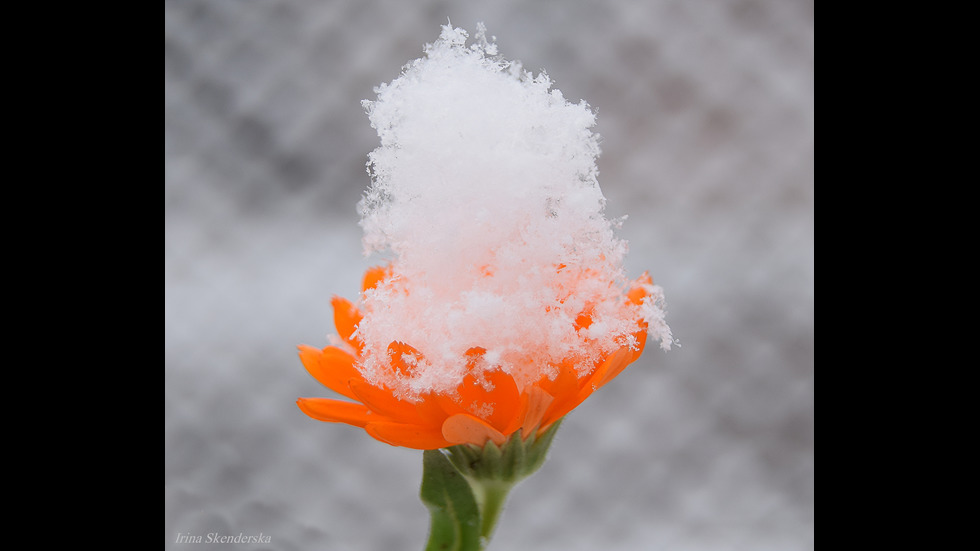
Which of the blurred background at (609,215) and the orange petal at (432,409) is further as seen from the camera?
the blurred background at (609,215)

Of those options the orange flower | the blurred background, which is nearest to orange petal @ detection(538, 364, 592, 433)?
the orange flower

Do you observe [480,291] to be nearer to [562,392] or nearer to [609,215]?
[562,392]

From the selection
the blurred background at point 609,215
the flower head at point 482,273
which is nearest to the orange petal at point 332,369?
the flower head at point 482,273

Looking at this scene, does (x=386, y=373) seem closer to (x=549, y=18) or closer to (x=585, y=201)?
(x=585, y=201)

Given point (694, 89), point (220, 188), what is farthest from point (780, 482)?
point (220, 188)

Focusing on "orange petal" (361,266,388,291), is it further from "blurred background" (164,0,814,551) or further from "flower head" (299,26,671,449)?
"blurred background" (164,0,814,551)

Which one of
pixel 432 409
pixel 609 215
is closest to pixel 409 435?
pixel 432 409

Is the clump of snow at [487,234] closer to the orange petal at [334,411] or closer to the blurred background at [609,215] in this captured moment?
the orange petal at [334,411]
